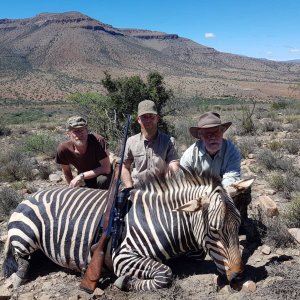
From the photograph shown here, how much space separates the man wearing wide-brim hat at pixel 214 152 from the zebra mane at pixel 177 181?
0.47 m

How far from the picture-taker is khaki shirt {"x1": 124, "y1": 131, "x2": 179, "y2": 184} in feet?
16.4

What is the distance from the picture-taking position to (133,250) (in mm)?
3650

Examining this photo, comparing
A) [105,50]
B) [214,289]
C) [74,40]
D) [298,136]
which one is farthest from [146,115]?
[74,40]

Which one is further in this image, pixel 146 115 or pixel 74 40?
pixel 74 40

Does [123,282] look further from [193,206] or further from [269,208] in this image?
[269,208]

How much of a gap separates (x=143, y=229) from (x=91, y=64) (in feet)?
361

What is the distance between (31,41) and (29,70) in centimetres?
4534

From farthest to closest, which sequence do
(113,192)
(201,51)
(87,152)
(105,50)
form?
(201,51) < (105,50) < (87,152) < (113,192)

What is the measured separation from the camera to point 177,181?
371 cm

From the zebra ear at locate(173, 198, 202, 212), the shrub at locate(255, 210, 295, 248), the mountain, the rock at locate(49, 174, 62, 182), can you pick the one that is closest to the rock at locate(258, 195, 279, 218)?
the shrub at locate(255, 210, 295, 248)

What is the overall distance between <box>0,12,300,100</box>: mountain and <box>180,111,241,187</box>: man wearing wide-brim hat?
3876 centimetres

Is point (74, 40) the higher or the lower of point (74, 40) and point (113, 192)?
the higher

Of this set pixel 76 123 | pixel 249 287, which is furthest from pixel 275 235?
pixel 76 123

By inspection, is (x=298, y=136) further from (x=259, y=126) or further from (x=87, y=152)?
(x=87, y=152)
